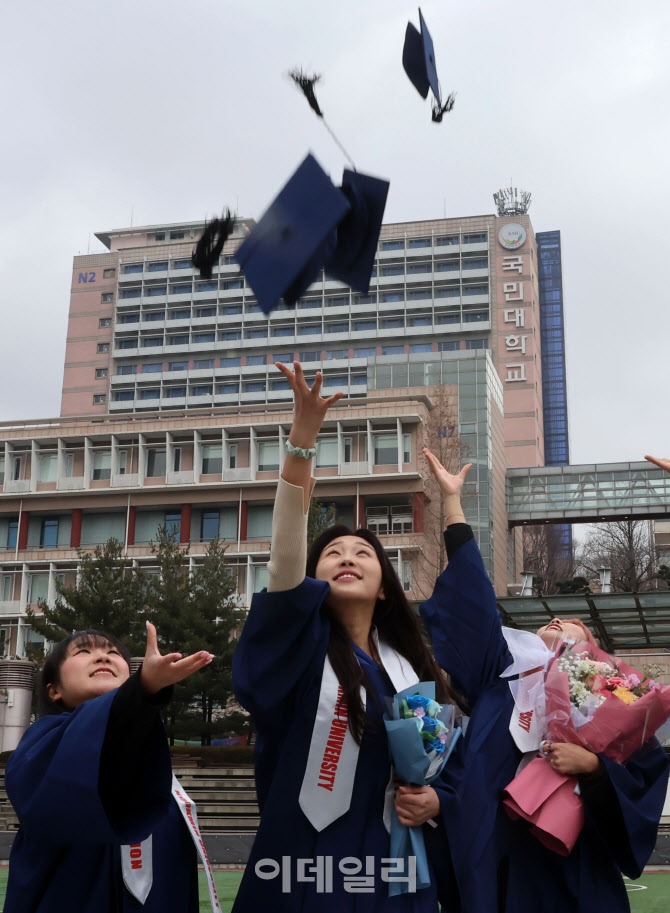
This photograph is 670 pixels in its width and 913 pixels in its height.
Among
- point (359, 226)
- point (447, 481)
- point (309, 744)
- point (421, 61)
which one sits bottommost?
point (309, 744)

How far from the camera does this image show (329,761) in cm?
336

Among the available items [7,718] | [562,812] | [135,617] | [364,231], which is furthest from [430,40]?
[135,617]

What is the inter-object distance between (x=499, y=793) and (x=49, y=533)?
45413 mm

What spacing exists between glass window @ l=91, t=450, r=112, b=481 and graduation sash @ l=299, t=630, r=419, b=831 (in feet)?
146

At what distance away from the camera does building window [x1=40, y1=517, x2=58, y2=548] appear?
47.2 metres

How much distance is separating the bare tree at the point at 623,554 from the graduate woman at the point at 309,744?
42.6 meters

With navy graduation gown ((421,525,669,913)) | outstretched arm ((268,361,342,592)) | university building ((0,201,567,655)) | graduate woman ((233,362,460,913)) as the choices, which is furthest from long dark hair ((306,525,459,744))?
university building ((0,201,567,655))

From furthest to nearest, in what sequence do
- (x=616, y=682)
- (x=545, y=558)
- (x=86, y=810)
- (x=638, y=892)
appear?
(x=545, y=558)
(x=638, y=892)
(x=616, y=682)
(x=86, y=810)

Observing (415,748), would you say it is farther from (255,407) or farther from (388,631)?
(255,407)

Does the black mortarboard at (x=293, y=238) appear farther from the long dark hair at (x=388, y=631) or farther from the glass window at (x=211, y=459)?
the glass window at (x=211, y=459)

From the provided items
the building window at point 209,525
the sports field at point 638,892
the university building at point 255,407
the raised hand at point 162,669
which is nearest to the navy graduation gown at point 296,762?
the raised hand at point 162,669

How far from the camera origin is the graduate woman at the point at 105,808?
3010 mm

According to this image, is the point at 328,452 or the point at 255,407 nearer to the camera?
the point at 328,452

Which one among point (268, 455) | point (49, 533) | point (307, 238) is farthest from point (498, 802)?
point (49, 533)
